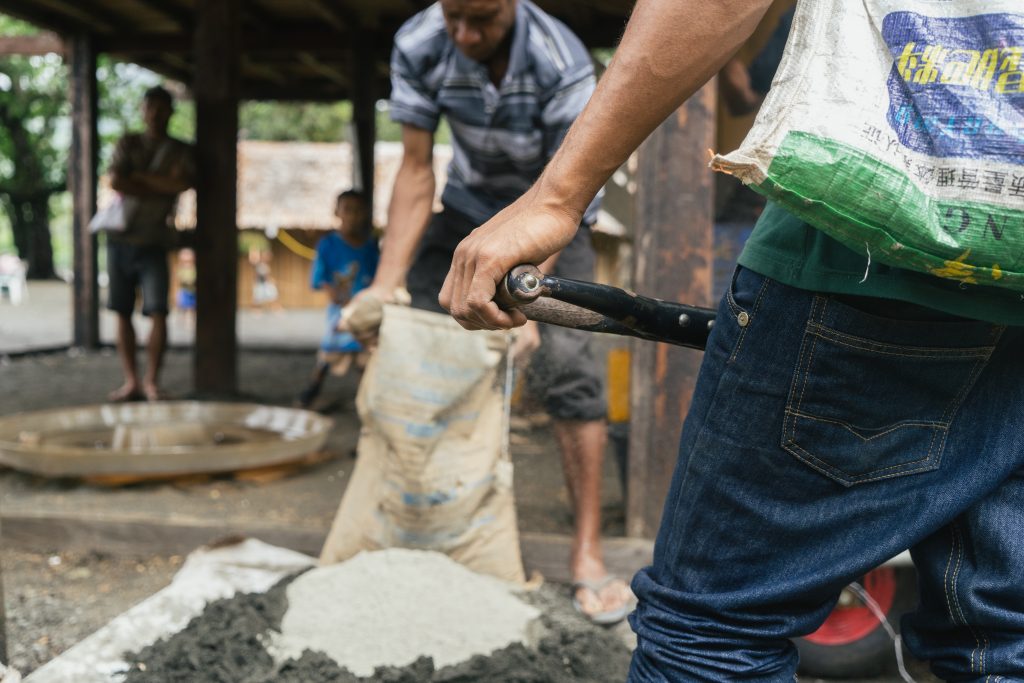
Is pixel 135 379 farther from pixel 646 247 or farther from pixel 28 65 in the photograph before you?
pixel 28 65

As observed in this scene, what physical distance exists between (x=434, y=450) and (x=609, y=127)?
5.63 ft

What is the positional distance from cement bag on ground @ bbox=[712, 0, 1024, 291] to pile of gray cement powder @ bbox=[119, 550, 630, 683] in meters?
1.50

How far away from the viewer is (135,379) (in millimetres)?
6293

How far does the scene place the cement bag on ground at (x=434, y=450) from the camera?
2631 millimetres

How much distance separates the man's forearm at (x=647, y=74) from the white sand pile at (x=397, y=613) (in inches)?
58.3

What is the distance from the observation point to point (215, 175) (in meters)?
6.09

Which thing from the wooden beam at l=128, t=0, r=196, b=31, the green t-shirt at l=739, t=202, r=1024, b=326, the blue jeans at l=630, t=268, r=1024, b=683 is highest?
the wooden beam at l=128, t=0, r=196, b=31

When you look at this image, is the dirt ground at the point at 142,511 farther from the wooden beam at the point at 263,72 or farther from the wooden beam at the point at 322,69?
the wooden beam at the point at 263,72

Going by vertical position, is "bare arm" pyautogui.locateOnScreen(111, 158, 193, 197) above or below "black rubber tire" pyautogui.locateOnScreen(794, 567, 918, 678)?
above

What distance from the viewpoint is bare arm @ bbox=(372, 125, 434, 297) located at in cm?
289

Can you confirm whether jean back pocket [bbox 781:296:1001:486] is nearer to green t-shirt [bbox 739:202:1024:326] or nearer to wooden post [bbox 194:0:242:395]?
green t-shirt [bbox 739:202:1024:326]

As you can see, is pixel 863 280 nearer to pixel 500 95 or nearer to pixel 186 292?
pixel 500 95

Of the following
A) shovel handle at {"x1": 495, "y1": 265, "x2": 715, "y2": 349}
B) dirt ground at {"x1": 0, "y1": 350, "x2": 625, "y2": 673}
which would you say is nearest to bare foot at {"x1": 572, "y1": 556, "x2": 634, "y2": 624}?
dirt ground at {"x1": 0, "y1": 350, "x2": 625, "y2": 673}

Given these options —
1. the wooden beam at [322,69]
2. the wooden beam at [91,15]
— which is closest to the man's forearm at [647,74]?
the wooden beam at [91,15]
